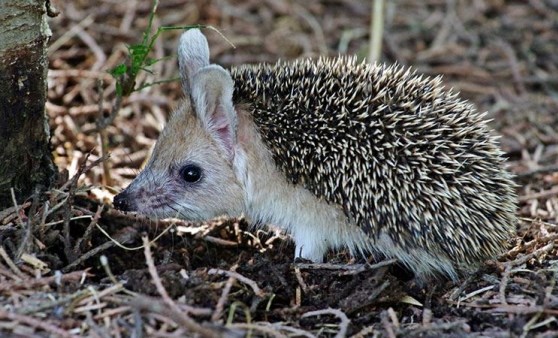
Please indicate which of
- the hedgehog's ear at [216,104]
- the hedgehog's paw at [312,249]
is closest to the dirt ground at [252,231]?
the hedgehog's paw at [312,249]

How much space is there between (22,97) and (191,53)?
125cm

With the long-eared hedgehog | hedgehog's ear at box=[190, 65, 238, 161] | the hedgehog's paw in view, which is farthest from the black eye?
the hedgehog's paw

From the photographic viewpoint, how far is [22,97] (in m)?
5.11

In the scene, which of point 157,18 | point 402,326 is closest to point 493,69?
point 157,18

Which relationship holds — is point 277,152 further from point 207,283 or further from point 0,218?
point 0,218

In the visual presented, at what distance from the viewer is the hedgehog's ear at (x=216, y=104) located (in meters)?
5.20

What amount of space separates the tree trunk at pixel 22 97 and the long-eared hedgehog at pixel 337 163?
2.27 feet

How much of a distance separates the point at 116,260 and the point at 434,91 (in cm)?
255

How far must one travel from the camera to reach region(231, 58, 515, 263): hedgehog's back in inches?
198

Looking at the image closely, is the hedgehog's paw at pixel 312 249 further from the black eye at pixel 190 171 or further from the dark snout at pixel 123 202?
the dark snout at pixel 123 202

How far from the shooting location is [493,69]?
921 cm

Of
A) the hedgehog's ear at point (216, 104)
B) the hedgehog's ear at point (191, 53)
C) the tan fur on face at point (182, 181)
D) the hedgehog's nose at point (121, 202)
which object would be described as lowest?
the hedgehog's nose at point (121, 202)

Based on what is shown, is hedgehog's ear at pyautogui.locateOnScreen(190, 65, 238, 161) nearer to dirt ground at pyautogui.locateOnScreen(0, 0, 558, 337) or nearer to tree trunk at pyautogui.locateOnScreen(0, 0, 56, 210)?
dirt ground at pyautogui.locateOnScreen(0, 0, 558, 337)

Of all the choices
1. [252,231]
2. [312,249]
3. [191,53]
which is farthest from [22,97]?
[312,249]
